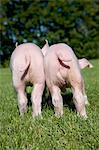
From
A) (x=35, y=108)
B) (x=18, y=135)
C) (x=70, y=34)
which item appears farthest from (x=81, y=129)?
(x=70, y=34)

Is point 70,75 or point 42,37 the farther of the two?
point 42,37

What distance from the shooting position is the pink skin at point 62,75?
4.92m

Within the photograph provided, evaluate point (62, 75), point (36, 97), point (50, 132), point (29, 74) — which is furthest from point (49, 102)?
point (50, 132)

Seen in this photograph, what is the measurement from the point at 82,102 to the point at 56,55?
677 mm

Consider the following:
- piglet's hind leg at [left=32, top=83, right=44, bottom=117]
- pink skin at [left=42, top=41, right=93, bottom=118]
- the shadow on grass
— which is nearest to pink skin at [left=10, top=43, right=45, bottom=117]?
piglet's hind leg at [left=32, top=83, right=44, bottom=117]

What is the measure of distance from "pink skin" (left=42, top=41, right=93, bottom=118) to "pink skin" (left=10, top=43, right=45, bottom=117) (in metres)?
0.14

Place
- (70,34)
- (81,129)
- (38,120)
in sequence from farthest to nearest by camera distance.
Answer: (70,34) → (38,120) → (81,129)

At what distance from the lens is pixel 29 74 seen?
5.20m

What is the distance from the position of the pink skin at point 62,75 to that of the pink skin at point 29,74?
136 mm

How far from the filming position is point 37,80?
5219mm

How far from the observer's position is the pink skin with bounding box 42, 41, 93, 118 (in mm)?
4918

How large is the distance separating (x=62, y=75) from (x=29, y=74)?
0.49 meters

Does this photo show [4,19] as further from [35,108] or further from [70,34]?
[35,108]

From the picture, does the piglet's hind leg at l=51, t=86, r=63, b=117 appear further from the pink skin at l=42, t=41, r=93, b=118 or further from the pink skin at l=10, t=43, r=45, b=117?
the pink skin at l=10, t=43, r=45, b=117
